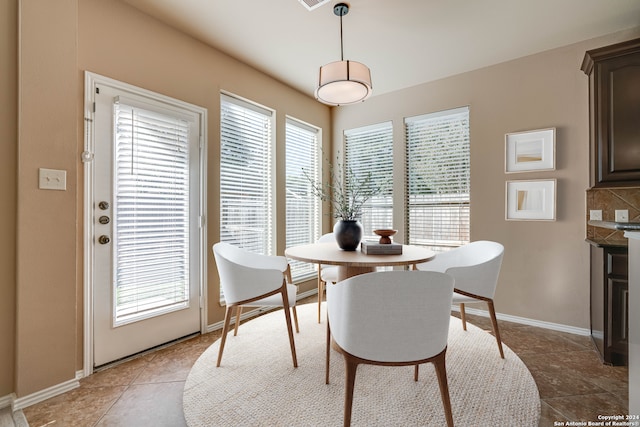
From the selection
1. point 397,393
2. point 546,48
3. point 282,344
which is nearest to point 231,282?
point 282,344

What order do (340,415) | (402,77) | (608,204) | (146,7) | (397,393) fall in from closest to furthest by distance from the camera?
(340,415), (397,393), (146,7), (608,204), (402,77)

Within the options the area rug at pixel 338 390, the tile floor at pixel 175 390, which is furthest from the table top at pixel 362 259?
the tile floor at pixel 175 390

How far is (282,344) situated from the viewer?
2527 millimetres

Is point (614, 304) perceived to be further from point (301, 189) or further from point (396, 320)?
point (301, 189)

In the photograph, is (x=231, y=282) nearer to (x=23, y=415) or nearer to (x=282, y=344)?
(x=282, y=344)

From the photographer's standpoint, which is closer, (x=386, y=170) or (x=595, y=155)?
(x=595, y=155)

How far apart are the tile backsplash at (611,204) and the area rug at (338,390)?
4.54 feet

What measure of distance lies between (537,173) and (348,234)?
2.09 m

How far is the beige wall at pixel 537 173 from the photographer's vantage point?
2.83m

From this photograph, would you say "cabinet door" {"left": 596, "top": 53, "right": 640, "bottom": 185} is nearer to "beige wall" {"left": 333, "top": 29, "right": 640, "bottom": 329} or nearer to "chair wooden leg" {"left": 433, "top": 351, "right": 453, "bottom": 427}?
"beige wall" {"left": 333, "top": 29, "right": 640, "bottom": 329}

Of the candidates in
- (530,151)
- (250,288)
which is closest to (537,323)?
(530,151)

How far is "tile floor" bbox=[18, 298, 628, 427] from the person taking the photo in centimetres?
167

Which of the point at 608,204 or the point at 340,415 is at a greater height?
the point at 608,204

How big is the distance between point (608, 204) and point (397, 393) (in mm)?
2511
